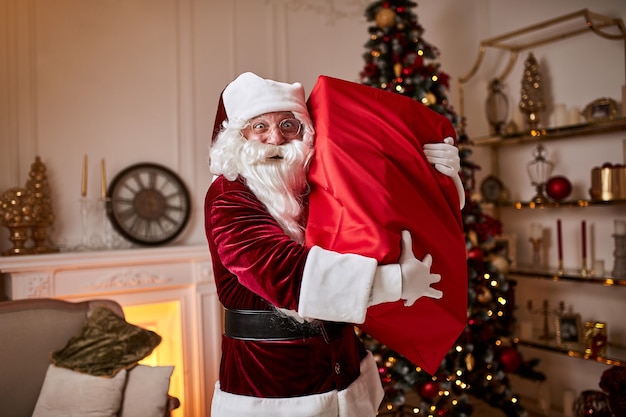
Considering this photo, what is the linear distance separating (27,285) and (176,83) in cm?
159

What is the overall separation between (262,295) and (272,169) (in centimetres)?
35

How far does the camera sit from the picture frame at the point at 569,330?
370cm

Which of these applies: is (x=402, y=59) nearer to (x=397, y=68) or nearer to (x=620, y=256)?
(x=397, y=68)

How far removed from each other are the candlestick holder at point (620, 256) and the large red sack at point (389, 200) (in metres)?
2.40

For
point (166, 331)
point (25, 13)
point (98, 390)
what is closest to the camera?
point (98, 390)

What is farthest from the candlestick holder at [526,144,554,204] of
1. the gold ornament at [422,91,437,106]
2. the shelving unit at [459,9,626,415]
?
the gold ornament at [422,91,437,106]

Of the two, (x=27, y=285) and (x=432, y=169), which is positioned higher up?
(x=432, y=169)

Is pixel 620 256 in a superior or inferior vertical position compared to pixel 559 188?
inferior

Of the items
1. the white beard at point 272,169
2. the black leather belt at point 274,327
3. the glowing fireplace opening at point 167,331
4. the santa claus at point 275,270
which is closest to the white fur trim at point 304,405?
the santa claus at point 275,270

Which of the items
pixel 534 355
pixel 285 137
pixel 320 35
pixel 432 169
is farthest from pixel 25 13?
pixel 534 355

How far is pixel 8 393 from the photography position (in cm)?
247

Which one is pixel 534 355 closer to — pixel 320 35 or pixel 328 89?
pixel 320 35

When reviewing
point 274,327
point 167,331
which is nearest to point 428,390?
point 167,331

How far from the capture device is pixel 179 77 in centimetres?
372
